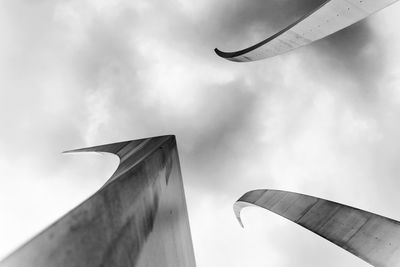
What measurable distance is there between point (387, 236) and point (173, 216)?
569cm

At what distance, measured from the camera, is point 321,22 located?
30.0 feet

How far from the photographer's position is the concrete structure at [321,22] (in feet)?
27.1

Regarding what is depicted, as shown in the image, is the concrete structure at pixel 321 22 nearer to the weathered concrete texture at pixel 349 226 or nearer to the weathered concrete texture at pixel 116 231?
the weathered concrete texture at pixel 116 231

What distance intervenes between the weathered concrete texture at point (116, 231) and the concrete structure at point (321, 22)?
529 cm

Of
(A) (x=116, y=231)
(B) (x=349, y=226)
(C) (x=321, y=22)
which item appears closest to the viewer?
(A) (x=116, y=231)

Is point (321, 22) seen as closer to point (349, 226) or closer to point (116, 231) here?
point (349, 226)

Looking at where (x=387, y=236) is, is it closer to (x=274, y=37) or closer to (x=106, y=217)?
(x=274, y=37)

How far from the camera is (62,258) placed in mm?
3004

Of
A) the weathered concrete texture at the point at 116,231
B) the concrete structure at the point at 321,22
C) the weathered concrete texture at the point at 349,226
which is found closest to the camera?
the weathered concrete texture at the point at 116,231

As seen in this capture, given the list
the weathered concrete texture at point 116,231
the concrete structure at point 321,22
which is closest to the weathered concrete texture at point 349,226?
the weathered concrete texture at point 116,231

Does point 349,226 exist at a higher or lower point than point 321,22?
lower

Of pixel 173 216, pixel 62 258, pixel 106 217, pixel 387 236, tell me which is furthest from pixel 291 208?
pixel 62 258

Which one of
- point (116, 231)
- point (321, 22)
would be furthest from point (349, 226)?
point (116, 231)

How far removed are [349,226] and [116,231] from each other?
833 centimetres
